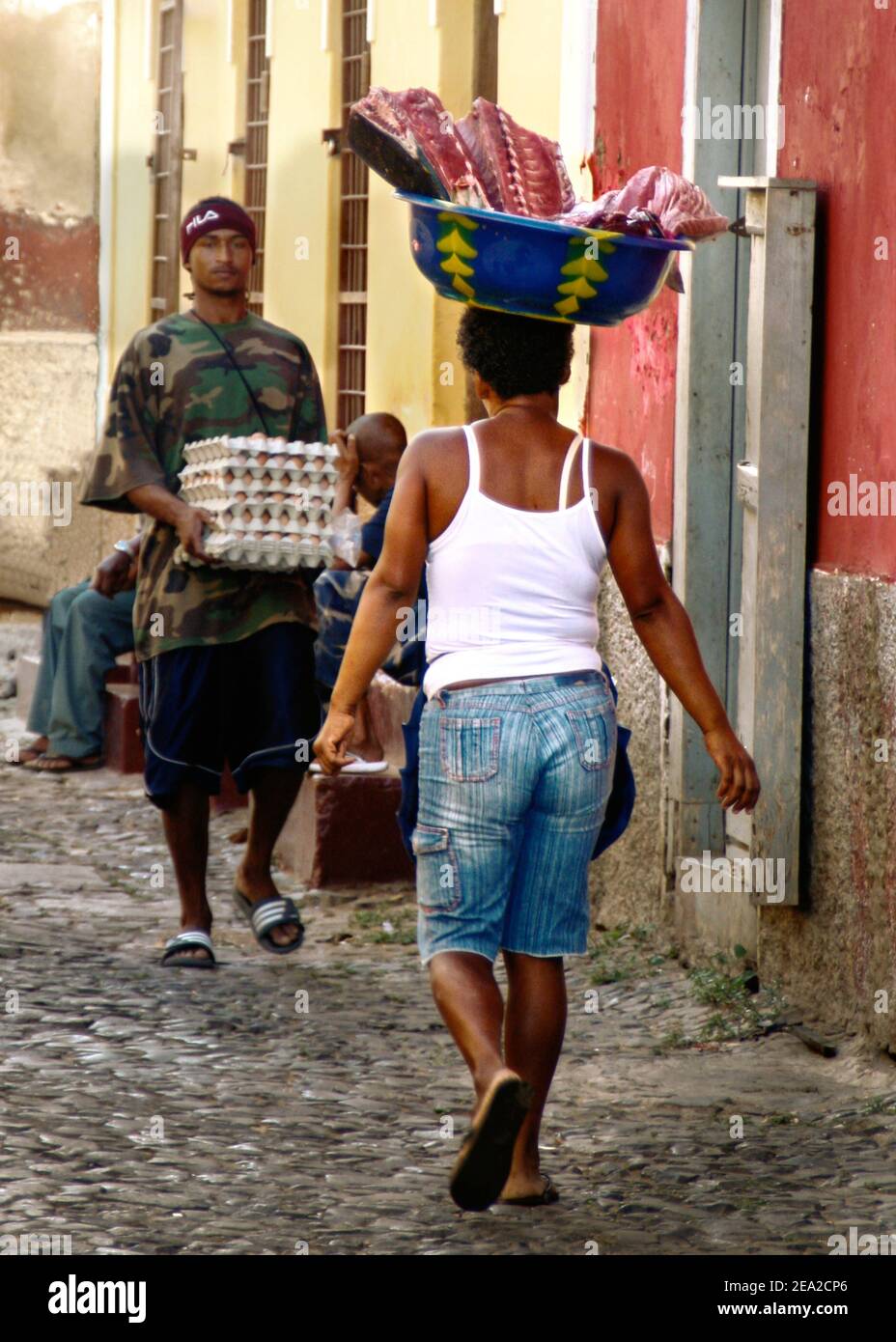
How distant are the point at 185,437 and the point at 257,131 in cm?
662

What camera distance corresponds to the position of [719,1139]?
5086 mm

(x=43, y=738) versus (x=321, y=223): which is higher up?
(x=321, y=223)

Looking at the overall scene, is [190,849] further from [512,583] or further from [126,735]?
[126,735]

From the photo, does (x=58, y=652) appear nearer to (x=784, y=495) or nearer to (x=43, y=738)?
(x=43, y=738)

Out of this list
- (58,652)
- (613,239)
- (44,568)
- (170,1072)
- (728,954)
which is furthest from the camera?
(44,568)

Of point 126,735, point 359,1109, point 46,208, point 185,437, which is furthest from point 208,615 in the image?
point 46,208

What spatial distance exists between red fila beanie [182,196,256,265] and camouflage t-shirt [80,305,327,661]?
0.82 feet

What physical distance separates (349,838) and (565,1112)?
9.37 feet

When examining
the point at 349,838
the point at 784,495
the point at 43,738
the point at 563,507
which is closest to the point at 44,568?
the point at 43,738

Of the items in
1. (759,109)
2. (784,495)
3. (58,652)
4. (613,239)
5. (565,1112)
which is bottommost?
(565,1112)

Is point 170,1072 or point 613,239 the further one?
point 170,1072

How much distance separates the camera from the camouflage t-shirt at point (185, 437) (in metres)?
6.67

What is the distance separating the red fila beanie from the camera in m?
6.80

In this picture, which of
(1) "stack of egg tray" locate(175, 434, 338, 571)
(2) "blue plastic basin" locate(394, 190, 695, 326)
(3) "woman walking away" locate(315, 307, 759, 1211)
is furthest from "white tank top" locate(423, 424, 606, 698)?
(1) "stack of egg tray" locate(175, 434, 338, 571)
